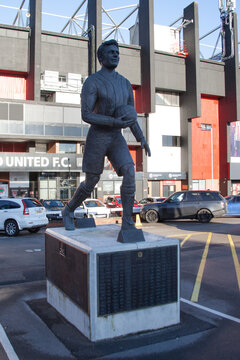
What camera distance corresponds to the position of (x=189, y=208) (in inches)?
736

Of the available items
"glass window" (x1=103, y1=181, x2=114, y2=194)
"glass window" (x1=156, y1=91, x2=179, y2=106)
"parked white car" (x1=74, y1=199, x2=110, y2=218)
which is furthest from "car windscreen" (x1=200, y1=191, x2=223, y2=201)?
"glass window" (x1=156, y1=91, x2=179, y2=106)

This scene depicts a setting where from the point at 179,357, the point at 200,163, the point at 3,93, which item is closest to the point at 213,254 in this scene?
the point at 179,357

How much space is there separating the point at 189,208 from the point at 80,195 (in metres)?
13.9

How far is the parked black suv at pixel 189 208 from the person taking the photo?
18.6 m

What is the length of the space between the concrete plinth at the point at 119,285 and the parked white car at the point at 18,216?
10.5 meters

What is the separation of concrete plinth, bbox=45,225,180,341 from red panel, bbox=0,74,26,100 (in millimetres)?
33676

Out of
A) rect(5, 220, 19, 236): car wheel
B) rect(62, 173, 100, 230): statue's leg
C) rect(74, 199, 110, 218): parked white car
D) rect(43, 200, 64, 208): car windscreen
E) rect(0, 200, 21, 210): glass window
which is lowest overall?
rect(5, 220, 19, 236): car wheel

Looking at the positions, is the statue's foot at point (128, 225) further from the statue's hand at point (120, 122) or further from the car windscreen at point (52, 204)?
the car windscreen at point (52, 204)

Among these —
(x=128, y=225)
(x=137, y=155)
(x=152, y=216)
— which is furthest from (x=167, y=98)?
(x=128, y=225)

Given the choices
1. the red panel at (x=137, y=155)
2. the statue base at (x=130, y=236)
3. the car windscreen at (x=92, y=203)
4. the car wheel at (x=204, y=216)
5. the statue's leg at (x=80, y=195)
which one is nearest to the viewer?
the statue base at (x=130, y=236)

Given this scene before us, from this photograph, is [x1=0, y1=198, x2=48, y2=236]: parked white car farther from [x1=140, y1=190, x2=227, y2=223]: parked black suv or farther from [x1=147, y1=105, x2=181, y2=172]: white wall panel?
[x1=147, y1=105, x2=181, y2=172]: white wall panel

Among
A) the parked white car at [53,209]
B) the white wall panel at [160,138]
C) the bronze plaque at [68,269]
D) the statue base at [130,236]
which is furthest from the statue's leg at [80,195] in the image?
the white wall panel at [160,138]

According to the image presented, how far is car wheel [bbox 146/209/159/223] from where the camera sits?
19.0 meters

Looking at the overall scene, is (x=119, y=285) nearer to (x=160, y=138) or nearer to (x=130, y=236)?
(x=130, y=236)
